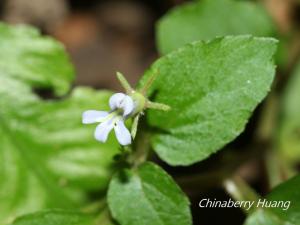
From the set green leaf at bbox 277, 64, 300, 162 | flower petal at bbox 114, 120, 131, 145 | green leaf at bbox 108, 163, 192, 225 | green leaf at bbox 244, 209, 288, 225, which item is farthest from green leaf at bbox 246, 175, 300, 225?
green leaf at bbox 277, 64, 300, 162

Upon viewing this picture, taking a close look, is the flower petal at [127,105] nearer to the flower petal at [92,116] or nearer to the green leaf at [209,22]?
the flower petal at [92,116]

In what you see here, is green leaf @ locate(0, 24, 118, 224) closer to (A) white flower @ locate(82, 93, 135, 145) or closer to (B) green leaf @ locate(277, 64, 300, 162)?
(A) white flower @ locate(82, 93, 135, 145)

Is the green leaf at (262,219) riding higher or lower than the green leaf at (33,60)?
lower

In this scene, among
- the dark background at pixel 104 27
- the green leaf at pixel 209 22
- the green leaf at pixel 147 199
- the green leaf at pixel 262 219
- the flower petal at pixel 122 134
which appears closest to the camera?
the flower petal at pixel 122 134

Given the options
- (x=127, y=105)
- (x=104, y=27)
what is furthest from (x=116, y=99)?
(x=104, y=27)

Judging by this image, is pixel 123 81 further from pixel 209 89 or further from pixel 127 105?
pixel 209 89

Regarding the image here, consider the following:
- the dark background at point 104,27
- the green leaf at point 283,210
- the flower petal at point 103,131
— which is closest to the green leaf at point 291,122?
the dark background at point 104,27

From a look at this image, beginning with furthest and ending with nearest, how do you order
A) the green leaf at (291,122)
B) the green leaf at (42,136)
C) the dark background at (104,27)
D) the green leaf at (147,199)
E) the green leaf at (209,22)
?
1. the dark background at (104,27)
2. the green leaf at (291,122)
3. the green leaf at (209,22)
4. the green leaf at (42,136)
5. the green leaf at (147,199)
